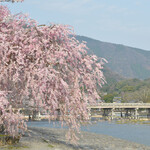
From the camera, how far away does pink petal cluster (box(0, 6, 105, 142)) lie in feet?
68.6

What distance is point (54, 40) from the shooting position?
75.3 ft

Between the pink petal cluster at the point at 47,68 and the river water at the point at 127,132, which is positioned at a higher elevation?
the pink petal cluster at the point at 47,68

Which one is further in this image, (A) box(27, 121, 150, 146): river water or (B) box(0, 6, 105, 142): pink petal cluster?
(A) box(27, 121, 150, 146): river water

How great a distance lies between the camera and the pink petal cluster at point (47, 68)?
823 inches

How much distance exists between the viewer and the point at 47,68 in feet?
69.6

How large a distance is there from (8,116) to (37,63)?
3.89m

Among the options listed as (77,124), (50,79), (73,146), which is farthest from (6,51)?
(73,146)

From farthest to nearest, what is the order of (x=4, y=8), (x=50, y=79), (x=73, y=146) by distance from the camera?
(x=73, y=146)
(x=4, y=8)
(x=50, y=79)

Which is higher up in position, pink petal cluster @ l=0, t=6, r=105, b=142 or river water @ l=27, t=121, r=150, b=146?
pink petal cluster @ l=0, t=6, r=105, b=142

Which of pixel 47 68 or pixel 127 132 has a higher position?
pixel 47 68

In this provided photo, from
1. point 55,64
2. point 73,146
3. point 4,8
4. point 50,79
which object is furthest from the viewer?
point 73,146

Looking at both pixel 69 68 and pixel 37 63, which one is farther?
pixel 69 68

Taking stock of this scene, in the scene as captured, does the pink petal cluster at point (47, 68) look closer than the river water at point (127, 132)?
Yes

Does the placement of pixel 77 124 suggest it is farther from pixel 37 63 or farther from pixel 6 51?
pixel 6 51
